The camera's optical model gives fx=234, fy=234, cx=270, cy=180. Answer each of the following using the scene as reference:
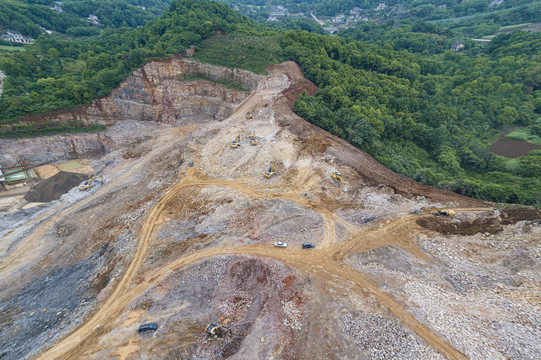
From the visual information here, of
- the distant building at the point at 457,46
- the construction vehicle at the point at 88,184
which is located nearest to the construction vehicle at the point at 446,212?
the construction vehicle at the point at 88,184

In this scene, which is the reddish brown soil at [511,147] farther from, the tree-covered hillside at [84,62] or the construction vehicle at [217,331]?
the tree-covered hillside at [84,62]

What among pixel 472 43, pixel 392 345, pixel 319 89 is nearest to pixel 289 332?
pixel 392 345

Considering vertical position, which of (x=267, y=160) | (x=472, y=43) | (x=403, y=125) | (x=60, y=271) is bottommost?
(x=60, y=271)

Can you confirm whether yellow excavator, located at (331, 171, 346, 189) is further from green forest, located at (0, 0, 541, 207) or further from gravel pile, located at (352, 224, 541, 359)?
gravel pile, located at (352, 224, 541, 359)

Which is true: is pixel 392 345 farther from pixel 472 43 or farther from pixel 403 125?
pixel 472 43

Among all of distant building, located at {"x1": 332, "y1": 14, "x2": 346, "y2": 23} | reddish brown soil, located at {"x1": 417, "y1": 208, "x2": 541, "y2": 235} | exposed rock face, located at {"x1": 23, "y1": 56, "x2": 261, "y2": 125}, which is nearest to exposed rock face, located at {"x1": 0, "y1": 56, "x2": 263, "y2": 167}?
exposed rock face, located at {"x1": 23, "y1": 56, "x2": 261, "y2": 125}

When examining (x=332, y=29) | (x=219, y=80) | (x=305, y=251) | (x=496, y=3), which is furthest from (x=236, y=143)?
(x=496, y=3)

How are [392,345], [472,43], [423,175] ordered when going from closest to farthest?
[392,345]
[423,175]
[472,43]
